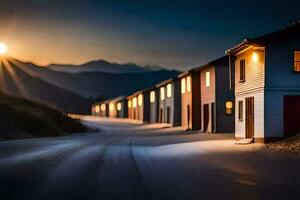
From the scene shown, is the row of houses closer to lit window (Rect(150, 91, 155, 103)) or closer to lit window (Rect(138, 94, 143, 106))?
lit window (Rect(150, 91, 155, 103))

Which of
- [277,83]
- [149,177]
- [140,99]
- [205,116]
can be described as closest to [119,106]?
[140,99]

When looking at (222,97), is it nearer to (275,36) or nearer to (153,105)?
(275,36)

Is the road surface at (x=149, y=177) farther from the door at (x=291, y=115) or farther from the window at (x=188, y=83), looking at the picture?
the window at (x=188, y=83)

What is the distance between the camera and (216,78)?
139 ft

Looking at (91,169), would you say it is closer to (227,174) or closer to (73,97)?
(227,174)

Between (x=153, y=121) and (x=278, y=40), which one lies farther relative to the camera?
(x=153, y=121)

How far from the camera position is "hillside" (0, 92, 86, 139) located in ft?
127

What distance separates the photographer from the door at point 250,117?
1196 inches

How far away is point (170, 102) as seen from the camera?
6094 centimetres

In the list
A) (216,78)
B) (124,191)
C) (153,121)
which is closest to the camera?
(124,191)

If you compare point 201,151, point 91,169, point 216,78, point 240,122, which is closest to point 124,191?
point 91,169

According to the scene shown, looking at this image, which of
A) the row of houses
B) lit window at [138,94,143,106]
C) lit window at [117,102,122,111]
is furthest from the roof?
lit window at [117,102,122,111]

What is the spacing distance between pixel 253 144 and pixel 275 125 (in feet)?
5.16

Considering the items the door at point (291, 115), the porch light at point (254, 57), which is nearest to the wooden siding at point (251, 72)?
the porch light at point (254, 57)
